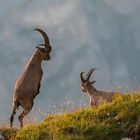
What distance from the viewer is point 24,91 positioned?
14.6m

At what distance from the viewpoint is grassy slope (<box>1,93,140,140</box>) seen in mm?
10197

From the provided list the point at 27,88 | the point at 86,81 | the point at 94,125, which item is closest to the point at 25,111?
the point at 27,88

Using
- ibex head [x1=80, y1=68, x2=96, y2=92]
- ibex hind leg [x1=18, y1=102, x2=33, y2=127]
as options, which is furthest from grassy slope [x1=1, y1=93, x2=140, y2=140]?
ibex head [x1=80, y1=68, x2=96, y2=92]

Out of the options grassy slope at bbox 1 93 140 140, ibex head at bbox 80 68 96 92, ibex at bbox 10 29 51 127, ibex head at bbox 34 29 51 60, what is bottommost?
grassy slope at bbox 1 93 140 140

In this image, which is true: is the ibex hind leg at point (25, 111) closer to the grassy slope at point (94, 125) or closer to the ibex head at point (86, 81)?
the grassy slope at point (94, 125)

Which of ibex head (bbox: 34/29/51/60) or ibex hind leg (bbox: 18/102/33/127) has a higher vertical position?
ibex head (bbox: 34/29/51/60)

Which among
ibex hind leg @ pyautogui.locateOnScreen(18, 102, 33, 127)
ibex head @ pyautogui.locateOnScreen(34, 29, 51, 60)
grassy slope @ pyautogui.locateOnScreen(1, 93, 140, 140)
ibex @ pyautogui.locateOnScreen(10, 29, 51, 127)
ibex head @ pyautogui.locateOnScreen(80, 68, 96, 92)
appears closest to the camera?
grassy slope @ pyautogui.locateOnScreen(1, 93, 140, 140)

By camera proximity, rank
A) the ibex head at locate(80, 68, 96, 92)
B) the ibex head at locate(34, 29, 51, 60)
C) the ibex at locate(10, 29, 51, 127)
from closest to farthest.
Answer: the ibex at locate(10, 29, 51, 127) → the ibex head at locate(34, 29, 51, 60) → the ibex head at locate(80, 68, 96, 92)

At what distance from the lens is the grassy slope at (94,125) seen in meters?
10.2

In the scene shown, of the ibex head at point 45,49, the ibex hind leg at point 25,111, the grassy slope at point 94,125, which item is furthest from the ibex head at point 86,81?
the grassy slope at point 94,125

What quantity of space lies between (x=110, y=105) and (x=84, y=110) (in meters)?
0.59

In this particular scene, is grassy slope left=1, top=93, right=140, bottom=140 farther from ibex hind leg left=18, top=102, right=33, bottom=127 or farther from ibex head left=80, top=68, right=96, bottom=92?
ibex head left=80, top=68, right=96, bottom=92

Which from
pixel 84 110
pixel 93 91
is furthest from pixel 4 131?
pixel 93 91

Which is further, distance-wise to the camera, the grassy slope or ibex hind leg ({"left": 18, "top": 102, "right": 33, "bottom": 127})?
ibex hind leg ({"left": 18, "top": 102, "right": 33, "bottom": 127})
